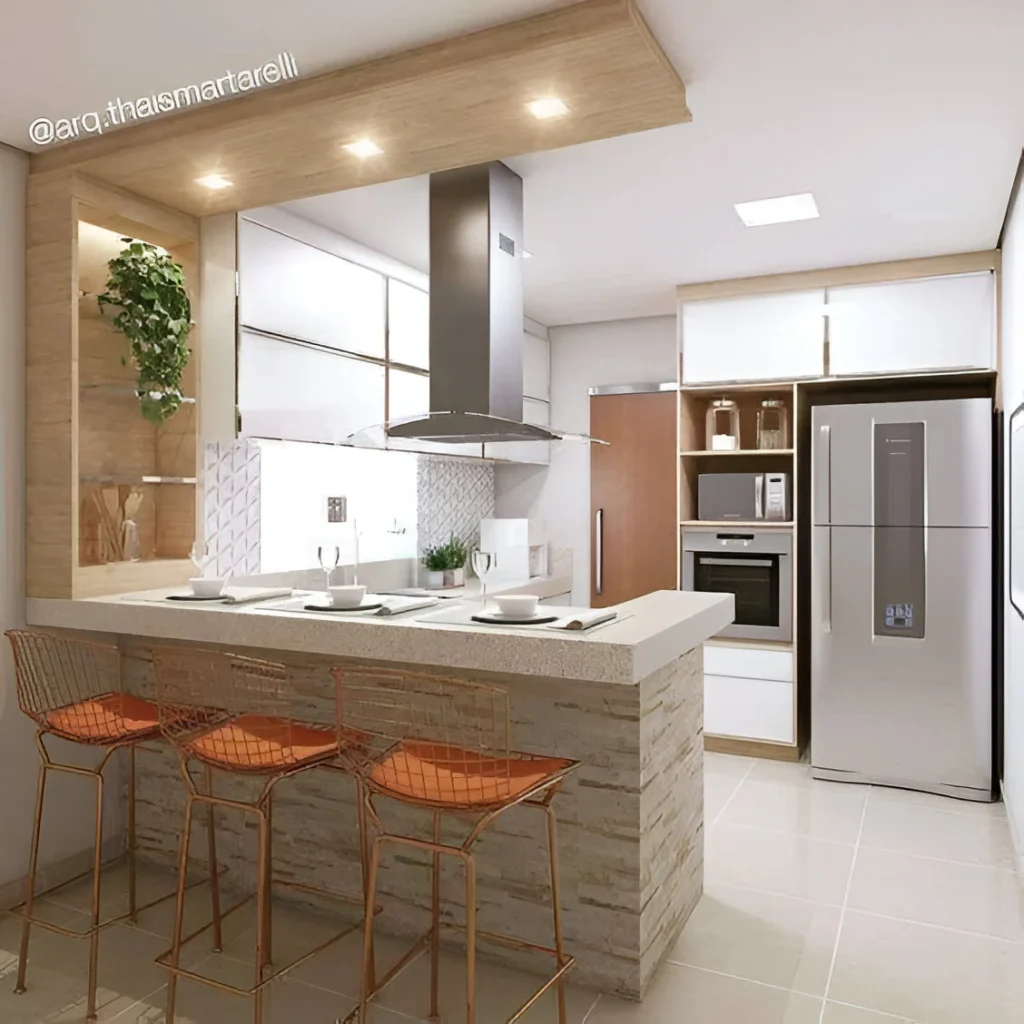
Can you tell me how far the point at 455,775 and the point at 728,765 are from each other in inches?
110

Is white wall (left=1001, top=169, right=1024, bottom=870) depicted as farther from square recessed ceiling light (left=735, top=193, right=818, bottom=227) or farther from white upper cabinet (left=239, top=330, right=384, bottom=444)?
white upper cabinet (left=239, top=330, right=384, bottom=444)

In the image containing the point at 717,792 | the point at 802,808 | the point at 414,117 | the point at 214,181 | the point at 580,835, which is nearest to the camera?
the point at 580,835

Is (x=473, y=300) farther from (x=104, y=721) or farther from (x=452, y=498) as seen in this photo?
(x=452, y=498)

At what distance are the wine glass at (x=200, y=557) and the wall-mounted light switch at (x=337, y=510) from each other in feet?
3.44

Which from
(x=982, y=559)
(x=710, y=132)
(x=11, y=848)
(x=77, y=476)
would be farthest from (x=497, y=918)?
(x=982, y=559)

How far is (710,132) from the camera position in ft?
9.38

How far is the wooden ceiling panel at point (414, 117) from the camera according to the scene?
223 cm

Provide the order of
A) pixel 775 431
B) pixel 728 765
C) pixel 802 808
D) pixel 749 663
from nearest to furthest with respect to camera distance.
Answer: pixel 802 808, pixel 728 765, pixel 749 663, pixel 775 431

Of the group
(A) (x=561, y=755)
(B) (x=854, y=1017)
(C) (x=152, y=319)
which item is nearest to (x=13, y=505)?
(C) (x=152, y=319)

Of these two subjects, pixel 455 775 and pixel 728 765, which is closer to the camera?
pixel 455 775

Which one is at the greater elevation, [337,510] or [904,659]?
[337,510]

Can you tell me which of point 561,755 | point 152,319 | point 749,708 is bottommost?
point 749,708

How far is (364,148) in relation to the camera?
9.25 ft

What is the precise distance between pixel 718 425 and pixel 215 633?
331cm
